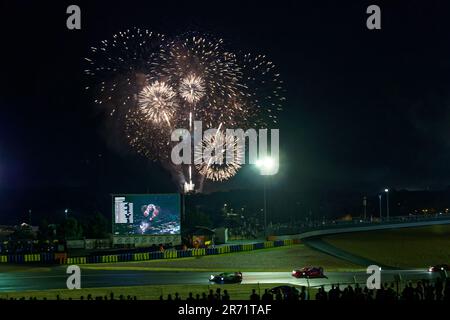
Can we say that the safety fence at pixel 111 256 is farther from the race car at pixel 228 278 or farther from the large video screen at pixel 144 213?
the race car at pixel 228 278

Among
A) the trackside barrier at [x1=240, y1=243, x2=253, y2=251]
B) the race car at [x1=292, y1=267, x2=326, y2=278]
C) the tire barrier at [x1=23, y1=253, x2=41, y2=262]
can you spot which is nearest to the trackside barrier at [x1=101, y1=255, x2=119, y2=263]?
the tire barrier at [x1=23, y1=253, x2=41, y2=262]

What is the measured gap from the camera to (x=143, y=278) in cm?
4069

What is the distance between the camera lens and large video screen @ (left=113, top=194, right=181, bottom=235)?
56.6m

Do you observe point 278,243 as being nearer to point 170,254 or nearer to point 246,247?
point 246,247

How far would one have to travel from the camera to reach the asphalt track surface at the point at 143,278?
3709cm

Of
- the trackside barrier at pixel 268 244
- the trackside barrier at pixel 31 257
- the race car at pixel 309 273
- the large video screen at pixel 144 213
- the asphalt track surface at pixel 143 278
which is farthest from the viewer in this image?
the trackside barrier at pixel 268 244

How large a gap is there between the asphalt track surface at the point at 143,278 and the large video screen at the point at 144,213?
1007 centimetres

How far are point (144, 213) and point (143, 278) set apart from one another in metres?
16.4

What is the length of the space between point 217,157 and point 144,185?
104056 millimetres

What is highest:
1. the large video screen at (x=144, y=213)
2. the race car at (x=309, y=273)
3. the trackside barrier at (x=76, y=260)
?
the large video screen at (x=144, y=213)

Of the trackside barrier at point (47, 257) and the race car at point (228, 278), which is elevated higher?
the race car at point (228, 278)

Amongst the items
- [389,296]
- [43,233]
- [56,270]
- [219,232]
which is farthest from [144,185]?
[389,296]

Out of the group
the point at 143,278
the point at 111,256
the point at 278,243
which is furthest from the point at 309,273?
the point at 278,243

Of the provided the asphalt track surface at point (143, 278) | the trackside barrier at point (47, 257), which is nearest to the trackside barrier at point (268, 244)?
the asphalt track surface at point (143, 278)
